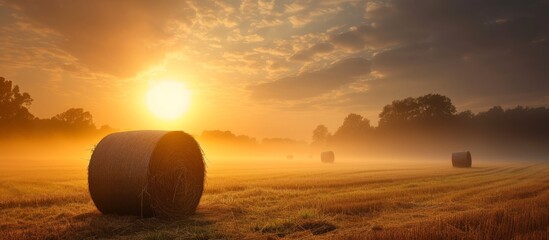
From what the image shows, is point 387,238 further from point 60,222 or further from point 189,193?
point 60,222

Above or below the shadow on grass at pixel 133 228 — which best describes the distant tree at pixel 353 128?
above

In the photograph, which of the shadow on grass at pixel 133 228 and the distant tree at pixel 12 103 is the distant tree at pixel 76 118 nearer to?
the distant tree at pixel 12 103

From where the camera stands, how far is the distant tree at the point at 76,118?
8431cm

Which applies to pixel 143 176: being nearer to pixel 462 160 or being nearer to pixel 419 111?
pixel 462 160

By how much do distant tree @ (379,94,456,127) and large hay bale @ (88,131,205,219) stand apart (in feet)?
318

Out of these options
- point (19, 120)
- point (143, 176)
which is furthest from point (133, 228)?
point (19, 120)

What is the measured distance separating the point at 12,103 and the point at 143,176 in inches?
2737

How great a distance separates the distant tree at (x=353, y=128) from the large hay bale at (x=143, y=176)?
10660 centimetres

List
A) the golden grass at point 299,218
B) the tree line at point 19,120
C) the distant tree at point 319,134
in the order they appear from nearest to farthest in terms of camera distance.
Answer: the golden grass at point 299,218 < the tree line at point 19,120 < the distant tree at point 319,134

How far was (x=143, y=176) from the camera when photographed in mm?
10094

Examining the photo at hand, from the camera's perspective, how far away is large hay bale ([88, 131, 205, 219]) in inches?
400

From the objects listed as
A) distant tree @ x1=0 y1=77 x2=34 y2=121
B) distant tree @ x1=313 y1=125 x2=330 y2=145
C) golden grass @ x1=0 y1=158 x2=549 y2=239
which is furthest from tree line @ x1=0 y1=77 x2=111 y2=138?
distant tree @ x1=313 y1=125 x2=330 y2=145

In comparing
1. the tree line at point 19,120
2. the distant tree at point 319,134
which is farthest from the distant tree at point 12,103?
the distant tree at point 319,134

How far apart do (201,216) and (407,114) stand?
102 meters
